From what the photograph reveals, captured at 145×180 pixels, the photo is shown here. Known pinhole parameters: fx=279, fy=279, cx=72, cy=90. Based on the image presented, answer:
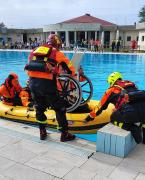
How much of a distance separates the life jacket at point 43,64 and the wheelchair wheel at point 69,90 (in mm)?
864

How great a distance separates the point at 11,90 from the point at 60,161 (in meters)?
3.15

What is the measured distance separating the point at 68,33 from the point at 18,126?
104 feet

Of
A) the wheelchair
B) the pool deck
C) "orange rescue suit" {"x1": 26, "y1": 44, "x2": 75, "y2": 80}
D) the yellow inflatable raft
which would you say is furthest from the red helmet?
the yellow inflatable raft

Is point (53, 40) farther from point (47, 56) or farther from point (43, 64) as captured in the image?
point (43, 64)

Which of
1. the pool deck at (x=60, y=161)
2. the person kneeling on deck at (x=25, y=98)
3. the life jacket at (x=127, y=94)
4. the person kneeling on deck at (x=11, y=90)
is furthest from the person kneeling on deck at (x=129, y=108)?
the person kneeling on deck at (x=11, y=90)

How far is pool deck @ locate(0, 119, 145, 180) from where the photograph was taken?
10.6ft

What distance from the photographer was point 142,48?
1099 inches

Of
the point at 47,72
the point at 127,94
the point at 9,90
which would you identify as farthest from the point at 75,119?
the point at 9,90

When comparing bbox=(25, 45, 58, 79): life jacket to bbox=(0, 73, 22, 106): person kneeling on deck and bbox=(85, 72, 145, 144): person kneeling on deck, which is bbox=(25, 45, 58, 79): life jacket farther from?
bbox=(0, 73, 22, 106): person kneeling on deck

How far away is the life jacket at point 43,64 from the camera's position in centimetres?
408

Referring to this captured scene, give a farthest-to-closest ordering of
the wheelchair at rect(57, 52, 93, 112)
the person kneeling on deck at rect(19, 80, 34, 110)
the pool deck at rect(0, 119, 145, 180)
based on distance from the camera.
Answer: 1. the person kneeling on deck at rect(19, 80, 34, 110)
2. the wheelchair at rect(57, 52, 93, 112)
3. the pool deck at rect(0, 119, 145, 180)

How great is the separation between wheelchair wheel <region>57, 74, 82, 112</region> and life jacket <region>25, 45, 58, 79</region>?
34.0 inches

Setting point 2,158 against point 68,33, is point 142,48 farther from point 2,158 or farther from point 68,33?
point 2,158

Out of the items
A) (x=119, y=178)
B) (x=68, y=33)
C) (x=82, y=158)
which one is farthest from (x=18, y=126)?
(x=68, y=33)
